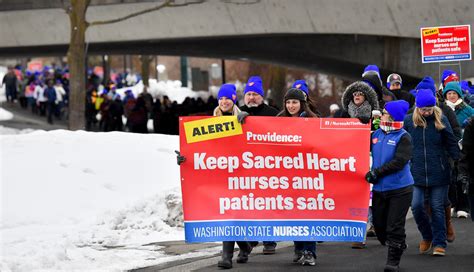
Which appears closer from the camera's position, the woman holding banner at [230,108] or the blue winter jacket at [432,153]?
the woman holding banner at [230,108]

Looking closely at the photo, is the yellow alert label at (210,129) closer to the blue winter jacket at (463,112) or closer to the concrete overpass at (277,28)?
the blue winter jacket at (463,112)

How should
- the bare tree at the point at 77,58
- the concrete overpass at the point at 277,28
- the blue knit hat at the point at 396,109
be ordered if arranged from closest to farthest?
the blue knit hat at the point at 396,109 → the bare tree at the point at 77,58 → the concrete overpass at the point at 277,28

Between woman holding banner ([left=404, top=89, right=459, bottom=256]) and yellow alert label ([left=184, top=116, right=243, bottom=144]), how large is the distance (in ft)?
6.72

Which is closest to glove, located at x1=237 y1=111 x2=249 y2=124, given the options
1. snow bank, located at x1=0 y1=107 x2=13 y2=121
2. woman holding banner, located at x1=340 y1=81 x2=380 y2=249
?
woman holding banner, located at x1=340 y1=81 x2=380 y2=249

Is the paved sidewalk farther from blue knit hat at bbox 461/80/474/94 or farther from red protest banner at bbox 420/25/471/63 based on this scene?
red protest banner at bbox 420/25/471/63

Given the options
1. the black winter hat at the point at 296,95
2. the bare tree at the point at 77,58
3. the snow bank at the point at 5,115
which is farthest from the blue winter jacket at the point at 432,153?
the snow bank at the point at 5,115

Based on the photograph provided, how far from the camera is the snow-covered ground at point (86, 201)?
12.6 m

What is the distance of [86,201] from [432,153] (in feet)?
17.9

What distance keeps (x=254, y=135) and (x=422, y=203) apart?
2034mm

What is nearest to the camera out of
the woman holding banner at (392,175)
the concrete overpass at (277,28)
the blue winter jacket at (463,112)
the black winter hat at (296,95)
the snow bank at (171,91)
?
the woman holding banner at (392,175)

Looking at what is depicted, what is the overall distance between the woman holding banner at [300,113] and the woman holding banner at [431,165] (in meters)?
1.18

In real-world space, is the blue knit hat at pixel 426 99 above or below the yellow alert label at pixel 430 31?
below

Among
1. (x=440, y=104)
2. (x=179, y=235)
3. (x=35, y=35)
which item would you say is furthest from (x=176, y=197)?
(x=35, y=35)

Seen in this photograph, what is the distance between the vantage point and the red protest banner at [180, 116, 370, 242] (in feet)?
37.8
